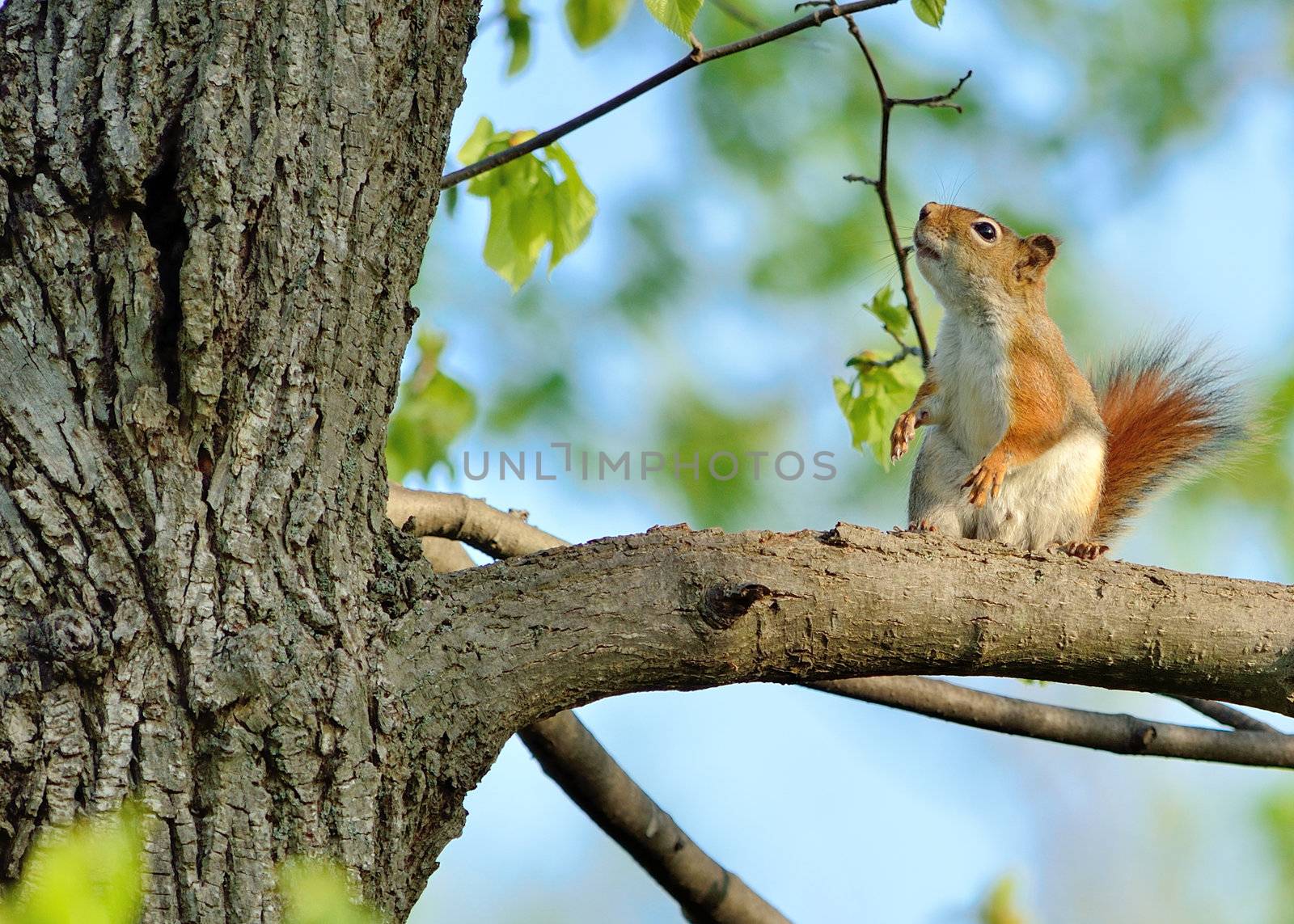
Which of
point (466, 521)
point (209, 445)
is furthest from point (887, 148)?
point (209, 445)

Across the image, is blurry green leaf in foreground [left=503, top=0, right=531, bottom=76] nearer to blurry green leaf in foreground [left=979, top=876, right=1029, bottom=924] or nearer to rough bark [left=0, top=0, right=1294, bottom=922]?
rough bark [left=0, top=0, right=1294, bottom=922]

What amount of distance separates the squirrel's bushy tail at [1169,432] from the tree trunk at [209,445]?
88.5 inches

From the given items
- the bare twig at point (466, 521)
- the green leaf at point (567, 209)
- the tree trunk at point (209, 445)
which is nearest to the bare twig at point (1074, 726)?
the bare twig at point (466, 521)

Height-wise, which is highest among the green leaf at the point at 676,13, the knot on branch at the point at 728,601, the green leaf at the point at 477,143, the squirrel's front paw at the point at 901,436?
the green leaf at the point at 477,143

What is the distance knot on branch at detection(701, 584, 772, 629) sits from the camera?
1613mm

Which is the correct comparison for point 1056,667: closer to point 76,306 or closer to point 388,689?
point 388,689

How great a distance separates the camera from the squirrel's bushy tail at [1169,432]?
3.30 meters

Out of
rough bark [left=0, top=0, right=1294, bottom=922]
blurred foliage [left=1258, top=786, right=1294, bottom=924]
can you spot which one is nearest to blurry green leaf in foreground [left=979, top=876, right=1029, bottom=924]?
rough bark [left=0, top=0, right=1294, bottom=922]

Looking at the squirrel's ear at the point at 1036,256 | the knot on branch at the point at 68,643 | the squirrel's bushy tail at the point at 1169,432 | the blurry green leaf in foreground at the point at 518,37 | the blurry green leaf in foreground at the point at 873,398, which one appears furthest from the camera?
→ the squirrel's ear at the point at 1036,256

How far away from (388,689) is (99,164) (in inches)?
29.6

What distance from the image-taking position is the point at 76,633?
1.44 meters

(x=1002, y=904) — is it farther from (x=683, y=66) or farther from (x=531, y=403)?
(x=531, y=403)

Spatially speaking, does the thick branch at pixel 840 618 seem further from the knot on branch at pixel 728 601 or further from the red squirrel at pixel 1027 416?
the red squirrel at pixel 1027 416

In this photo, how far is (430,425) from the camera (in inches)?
131
